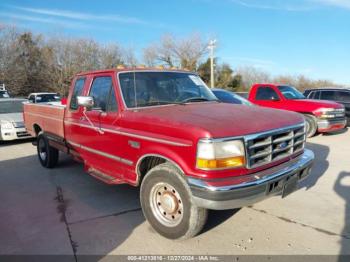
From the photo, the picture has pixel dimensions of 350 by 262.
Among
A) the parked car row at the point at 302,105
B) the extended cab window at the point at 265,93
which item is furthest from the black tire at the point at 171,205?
the extended cab window at the point at 265,93

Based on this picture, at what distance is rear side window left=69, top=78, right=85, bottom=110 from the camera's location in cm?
541

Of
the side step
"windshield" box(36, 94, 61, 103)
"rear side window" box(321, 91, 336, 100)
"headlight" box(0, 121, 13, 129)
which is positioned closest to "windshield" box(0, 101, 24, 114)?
"headlight" box(0, 121, 13, 129)

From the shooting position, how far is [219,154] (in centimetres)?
310

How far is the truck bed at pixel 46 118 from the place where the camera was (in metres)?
6.00

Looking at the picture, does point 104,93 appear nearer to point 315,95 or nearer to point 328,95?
point 315,95


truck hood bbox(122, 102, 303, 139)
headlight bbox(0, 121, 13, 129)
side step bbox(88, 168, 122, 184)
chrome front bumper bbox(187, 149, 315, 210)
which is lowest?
headlight bbox(0, 121, 13, 129)

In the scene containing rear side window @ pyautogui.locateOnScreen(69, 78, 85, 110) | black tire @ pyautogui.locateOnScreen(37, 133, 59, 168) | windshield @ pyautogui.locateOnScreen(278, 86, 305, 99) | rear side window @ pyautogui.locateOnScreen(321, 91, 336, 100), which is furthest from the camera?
rear side window @ pyautogui.locateOnScreen(321, 91, 336, 100)

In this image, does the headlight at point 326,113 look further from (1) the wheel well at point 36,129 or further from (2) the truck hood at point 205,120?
(1) the wheel well at point 36,129

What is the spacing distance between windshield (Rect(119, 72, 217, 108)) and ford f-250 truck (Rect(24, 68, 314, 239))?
0.01 meters

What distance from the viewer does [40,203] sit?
15.9 feet

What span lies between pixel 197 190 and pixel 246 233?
109cm

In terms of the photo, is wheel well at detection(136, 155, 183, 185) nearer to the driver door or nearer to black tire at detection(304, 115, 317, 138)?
the driver door

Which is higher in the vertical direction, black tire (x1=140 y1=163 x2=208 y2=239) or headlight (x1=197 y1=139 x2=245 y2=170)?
headlight (x1=197 y1=139 x2=245 y2=170)

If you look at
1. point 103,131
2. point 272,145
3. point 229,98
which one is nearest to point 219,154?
point 272,145
